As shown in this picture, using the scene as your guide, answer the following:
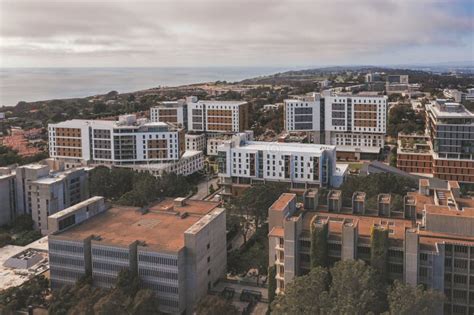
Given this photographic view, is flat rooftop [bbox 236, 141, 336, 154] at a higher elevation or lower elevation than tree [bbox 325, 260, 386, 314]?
higher

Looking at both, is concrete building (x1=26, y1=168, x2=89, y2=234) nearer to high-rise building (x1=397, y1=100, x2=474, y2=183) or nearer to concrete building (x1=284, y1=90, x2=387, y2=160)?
concrete building (x1=284, y1=90, x2=387, y2=160)

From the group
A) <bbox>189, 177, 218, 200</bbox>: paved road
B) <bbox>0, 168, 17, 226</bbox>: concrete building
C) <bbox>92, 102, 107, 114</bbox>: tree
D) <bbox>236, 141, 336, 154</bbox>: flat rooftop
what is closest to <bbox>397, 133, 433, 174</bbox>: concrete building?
<bbox>236, 141, 336, 154</bbox>: flat rooftop

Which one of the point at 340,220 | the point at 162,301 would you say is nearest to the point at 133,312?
the point at 162,301

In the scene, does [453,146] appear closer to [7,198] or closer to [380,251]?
[380,251]

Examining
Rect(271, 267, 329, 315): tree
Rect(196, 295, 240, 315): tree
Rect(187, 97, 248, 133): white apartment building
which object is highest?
Rect(187, 97, 248, 133): white apartment building

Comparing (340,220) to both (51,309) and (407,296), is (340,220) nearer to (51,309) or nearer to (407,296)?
(407,296)

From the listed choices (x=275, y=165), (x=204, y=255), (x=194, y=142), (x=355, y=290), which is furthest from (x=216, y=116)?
(x=355, y=290)
